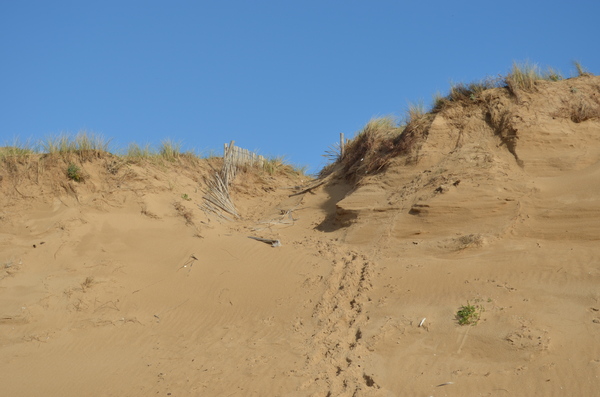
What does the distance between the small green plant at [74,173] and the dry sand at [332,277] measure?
0.13 metres

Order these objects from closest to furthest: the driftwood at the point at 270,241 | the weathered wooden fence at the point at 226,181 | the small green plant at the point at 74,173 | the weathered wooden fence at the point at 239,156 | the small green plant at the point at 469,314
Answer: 1. the small green plant at the point at 469,314
2. the driftwood at the point at 270,241
3. the small green plant at the point at 74,173
4. the weathered wooden fence at the point at 226,181
5. the weathered wooden fence at the point at 239,156

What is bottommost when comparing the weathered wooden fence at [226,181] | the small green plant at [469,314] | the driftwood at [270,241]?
the small green plant at [469,314]

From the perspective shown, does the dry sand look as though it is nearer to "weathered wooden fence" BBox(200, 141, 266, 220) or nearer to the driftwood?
the driftwood

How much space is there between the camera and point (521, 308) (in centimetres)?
706

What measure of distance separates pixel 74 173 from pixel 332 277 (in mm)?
5057

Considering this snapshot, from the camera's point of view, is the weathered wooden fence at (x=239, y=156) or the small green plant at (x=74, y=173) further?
the weathered wooden fence at (x=239, y=156)

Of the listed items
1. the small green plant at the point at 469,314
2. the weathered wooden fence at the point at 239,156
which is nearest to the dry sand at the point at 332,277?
the small green plant at the point at 469,314

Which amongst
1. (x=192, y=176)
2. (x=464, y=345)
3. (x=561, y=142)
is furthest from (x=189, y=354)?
(x=561, y=142)

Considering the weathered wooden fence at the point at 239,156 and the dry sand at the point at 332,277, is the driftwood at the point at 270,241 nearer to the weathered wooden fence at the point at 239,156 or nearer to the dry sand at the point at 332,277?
the dry sand at the point at 332,277

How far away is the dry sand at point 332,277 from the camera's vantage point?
676 centimetres

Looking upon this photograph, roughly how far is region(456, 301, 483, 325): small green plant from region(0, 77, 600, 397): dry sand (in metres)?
0.08

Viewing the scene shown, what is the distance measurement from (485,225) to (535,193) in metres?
0.84

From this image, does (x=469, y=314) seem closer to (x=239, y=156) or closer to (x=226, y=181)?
(x=226, y=181)

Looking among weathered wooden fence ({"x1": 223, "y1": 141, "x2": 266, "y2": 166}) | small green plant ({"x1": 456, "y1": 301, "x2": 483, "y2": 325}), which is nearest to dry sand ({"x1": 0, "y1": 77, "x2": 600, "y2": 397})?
small green plant ({"x1": 456, "y1": 301, "x2": 483, "y2": 325})
